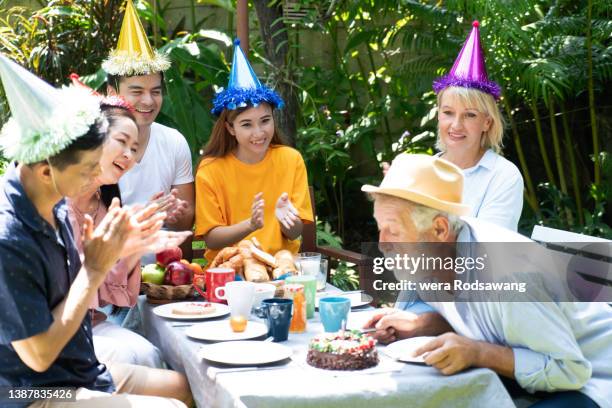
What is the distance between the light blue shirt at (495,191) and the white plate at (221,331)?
4.24ft

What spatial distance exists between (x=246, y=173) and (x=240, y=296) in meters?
1.45

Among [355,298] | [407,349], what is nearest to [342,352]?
[407,349]

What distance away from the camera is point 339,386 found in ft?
6.91

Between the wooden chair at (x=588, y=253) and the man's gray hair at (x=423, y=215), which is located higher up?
the man's gray hair at (x=423, y=215)

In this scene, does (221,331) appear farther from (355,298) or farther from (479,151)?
(479,151)

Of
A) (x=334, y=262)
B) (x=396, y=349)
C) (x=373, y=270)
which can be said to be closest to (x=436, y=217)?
(x=396, y=349)

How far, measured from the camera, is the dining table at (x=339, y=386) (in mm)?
2080

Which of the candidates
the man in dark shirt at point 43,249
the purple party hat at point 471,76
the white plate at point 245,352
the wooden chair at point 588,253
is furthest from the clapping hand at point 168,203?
the wooden chair at point 588,253

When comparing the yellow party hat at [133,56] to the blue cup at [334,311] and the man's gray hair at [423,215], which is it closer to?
the blue cup at [334,311]

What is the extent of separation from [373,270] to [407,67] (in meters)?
2.40

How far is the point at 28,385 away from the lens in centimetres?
221

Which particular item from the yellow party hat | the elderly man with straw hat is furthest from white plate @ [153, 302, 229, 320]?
the yellow party hat

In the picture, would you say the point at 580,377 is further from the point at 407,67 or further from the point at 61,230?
the point at 407,67

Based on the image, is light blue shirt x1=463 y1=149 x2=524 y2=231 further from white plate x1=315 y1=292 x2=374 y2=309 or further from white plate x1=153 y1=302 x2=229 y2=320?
white plate x1=153 y1=302 x2=229 y2=320
